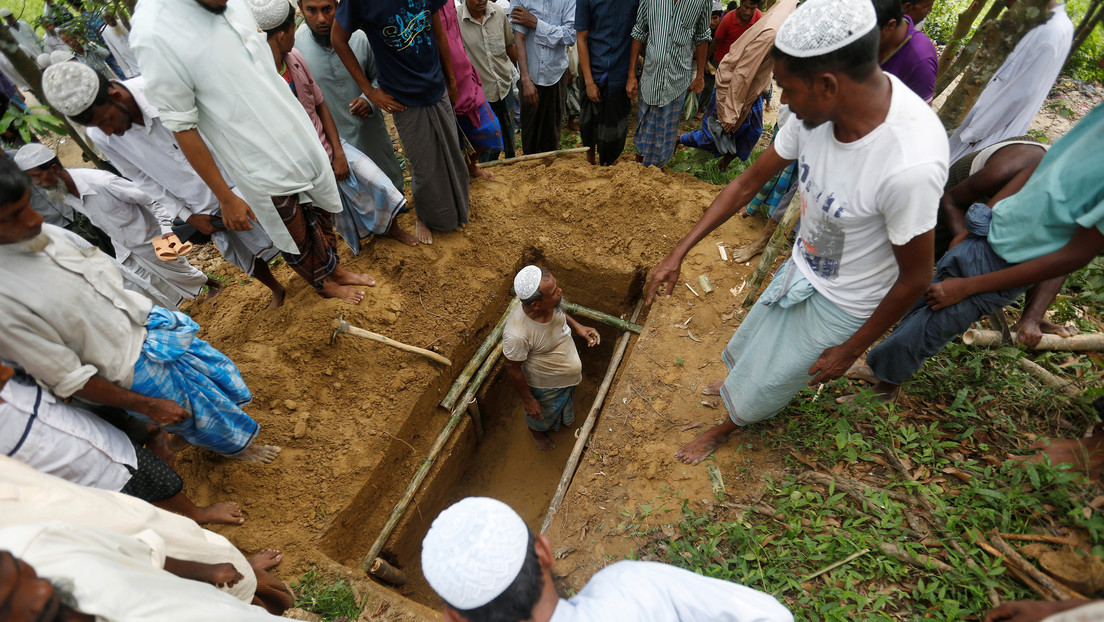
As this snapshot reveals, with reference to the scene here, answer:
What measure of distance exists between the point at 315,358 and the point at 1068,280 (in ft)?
17.9

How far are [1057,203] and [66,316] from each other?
13.2 ft

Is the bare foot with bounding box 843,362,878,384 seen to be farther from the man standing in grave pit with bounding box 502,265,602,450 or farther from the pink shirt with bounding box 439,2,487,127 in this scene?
the pink shirt with bounding box 439,2,487,127

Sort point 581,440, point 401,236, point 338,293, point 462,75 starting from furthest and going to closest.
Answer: point 462,75
point 401,236
point 338,293
point 581,440

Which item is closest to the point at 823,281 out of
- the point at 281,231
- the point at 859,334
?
the point at 859,334

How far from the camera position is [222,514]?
3029 millimetres

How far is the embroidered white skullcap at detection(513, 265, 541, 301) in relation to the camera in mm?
3062

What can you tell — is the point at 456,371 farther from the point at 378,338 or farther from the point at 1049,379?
the point at 1049,379

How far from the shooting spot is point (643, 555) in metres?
2.56

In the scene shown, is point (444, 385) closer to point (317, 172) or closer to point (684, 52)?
point (317, 172)

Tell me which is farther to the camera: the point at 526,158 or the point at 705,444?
the point at 526,158

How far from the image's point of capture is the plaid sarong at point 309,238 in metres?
3.32

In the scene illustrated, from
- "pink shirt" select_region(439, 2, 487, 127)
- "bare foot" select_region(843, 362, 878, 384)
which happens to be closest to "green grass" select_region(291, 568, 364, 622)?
"bare foot" select_region(843, 362, 878, 384)

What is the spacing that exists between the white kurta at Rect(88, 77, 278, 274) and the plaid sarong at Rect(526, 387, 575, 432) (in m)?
2.48

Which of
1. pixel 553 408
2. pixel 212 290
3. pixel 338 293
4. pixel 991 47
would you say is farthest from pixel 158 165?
pixel 991 47
